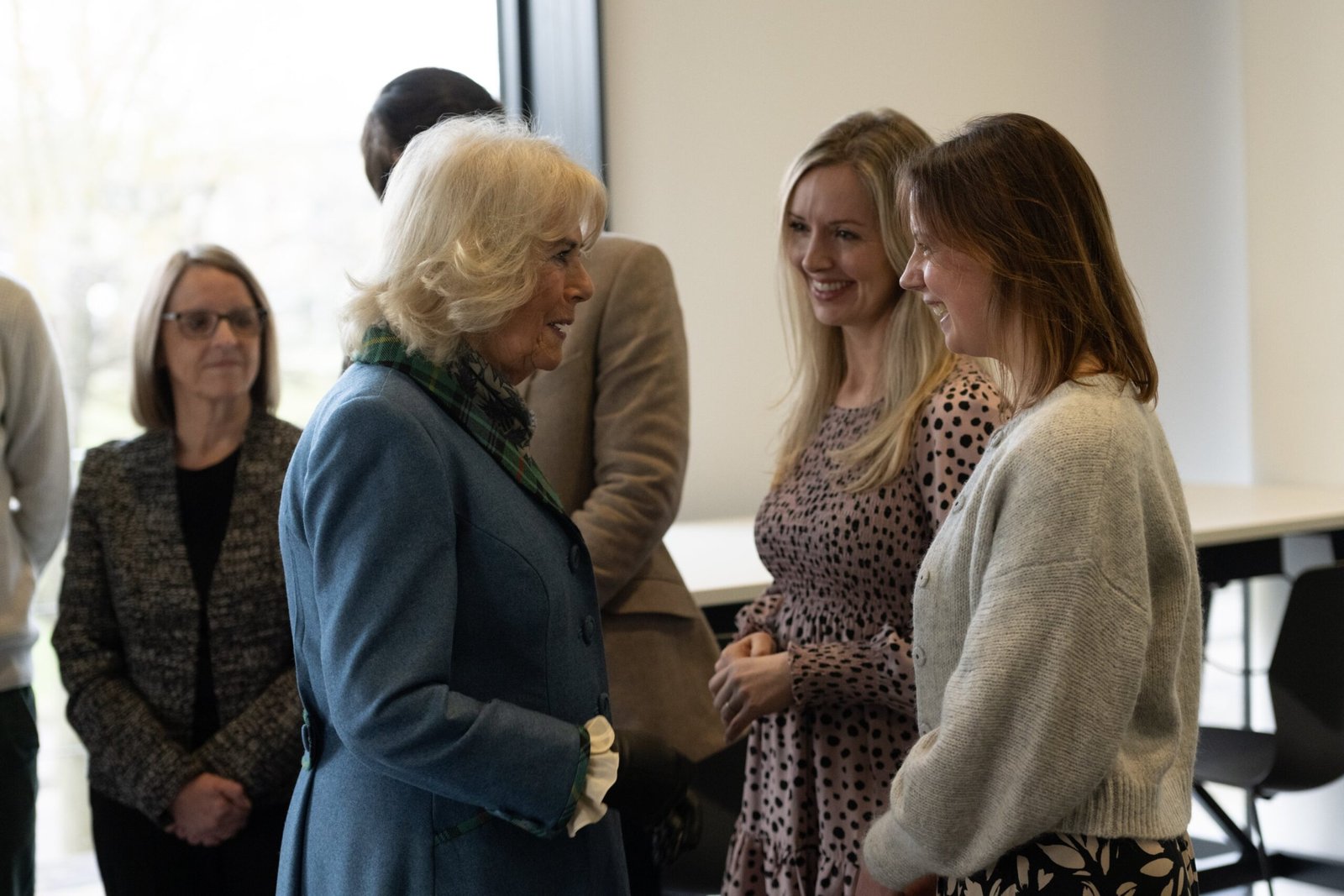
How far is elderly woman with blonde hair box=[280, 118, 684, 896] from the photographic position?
113 centimetres

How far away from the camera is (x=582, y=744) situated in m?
1.23

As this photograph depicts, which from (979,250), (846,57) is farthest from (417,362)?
(846,57)

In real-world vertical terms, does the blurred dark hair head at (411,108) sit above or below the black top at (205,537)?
above

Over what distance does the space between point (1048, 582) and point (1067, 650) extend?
0.05 metres

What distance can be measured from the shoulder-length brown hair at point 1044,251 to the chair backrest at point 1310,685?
66.2 inches

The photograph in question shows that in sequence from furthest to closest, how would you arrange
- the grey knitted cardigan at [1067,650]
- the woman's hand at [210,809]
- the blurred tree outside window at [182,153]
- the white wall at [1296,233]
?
the white wall at [1296,233] → the blurred tree outside window at [182,153] → the woman's hand at [210,809] → the grey knitted cardigan at [1067,650]

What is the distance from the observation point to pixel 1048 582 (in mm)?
1045

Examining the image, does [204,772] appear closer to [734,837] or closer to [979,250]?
[734,837]

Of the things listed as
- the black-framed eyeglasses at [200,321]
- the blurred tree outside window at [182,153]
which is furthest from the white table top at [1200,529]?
the blurred tree outside window at [182,153]

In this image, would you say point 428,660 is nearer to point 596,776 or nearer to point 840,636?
point 596,776

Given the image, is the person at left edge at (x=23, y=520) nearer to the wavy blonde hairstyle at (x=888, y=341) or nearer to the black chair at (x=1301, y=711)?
the wavy blonde hairstyle at (x=888, y=341)

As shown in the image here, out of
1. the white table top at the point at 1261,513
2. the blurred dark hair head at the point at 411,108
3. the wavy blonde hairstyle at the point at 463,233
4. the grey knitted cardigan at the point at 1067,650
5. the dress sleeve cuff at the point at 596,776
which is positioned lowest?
the white table top at the point at 1261,513

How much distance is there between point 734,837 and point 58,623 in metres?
1.10

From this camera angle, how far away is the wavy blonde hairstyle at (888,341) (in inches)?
62.8
